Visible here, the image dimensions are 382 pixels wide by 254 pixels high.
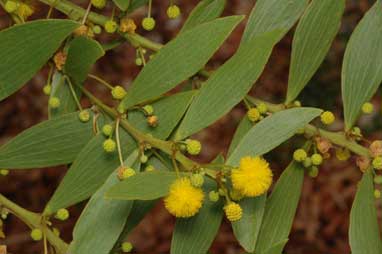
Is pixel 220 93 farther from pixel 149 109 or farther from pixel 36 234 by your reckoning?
pixel 36 234

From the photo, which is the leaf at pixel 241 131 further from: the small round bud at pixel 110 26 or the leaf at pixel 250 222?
the small round bud at pixel 110 26

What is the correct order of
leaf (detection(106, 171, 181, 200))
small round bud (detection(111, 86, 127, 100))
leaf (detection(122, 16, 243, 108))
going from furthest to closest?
small round bud (detection(111, 86, 127, 100)), leaf (detection(122, 16, 243, 108)), leaf (detection(106, 171, 181, 200))

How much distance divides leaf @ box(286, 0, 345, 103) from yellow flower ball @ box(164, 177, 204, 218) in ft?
1.01

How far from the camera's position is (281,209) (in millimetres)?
1122

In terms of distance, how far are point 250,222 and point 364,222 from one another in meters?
0.20

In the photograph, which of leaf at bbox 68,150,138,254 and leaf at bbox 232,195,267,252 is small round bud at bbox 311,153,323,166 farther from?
leaf at bbox 68,150,138,254

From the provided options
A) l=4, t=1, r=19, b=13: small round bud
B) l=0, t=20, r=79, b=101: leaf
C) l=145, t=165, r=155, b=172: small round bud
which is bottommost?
l=145, t=165, r=155, b=172: small round bud

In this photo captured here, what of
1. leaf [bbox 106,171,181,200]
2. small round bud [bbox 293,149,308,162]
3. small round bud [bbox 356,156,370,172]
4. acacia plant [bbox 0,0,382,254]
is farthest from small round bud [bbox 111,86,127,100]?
small round bud [bbox 356,156,370,172]

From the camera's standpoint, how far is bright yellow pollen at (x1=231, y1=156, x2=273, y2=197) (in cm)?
94

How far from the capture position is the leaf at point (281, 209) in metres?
1.11

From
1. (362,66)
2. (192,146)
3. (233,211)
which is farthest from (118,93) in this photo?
(362,66)

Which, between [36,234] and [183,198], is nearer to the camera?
[183,198]

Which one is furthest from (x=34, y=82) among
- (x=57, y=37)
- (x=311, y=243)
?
(x=57, y=37)

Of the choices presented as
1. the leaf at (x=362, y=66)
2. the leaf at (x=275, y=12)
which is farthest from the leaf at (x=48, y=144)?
the leaf at (x=362, y=66)
